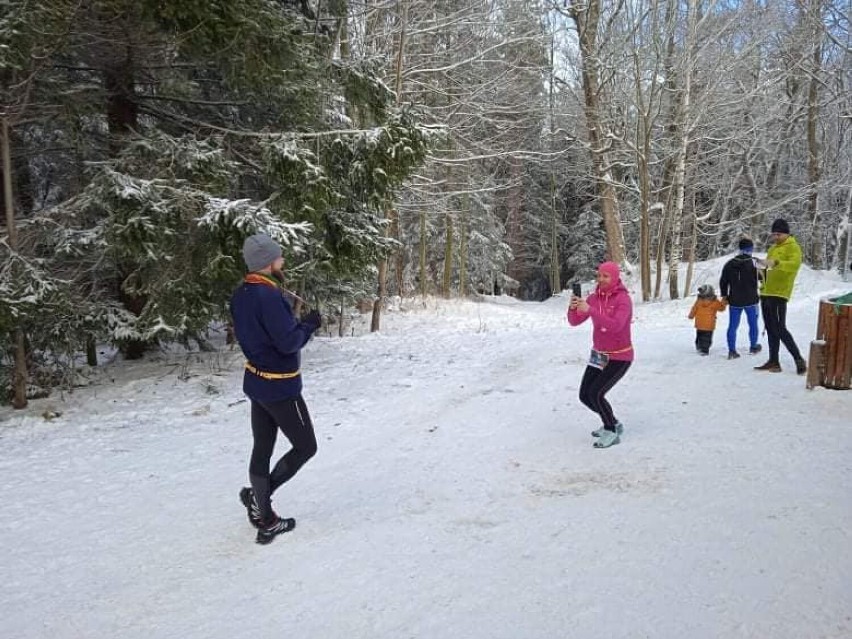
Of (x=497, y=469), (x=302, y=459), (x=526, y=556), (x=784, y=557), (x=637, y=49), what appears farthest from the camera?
(x=637, y=49)

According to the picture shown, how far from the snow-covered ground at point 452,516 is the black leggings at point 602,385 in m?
0.36

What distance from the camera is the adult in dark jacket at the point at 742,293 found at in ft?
28.4

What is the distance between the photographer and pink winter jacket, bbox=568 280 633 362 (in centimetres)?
534

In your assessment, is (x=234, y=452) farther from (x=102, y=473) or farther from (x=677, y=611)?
(x=677, y=611)

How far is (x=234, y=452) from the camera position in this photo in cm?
605

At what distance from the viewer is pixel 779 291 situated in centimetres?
747

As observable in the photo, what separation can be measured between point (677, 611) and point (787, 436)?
10.6 feet

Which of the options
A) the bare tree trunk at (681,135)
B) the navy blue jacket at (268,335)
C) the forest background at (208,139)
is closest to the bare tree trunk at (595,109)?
the forest background at (208,139)

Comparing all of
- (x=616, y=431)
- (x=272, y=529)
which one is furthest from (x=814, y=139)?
(x=272, y=529)

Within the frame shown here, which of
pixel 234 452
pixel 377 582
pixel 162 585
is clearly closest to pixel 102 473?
pixel 234 452

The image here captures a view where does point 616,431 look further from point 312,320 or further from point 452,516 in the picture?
point 312,320

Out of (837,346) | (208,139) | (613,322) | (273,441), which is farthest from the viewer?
(208,139)

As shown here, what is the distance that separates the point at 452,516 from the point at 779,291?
5731mm

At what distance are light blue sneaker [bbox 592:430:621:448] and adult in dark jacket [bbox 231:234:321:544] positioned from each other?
2.75 meters
